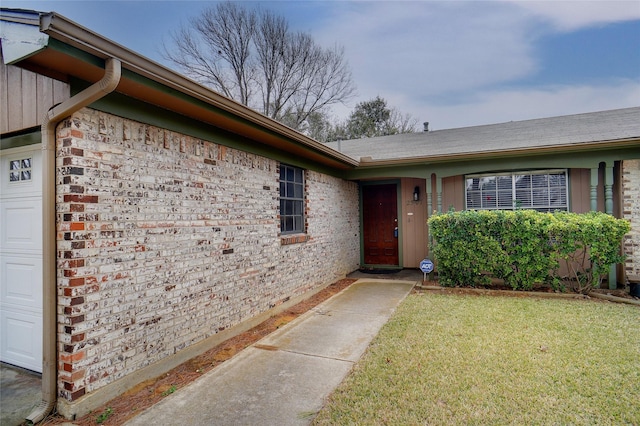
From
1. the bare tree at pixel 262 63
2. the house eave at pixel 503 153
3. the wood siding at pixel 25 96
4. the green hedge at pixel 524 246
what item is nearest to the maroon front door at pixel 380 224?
the house eave at pixel 503 153

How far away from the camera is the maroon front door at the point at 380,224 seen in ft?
29.1

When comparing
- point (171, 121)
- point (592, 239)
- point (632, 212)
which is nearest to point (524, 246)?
point (592, 239)

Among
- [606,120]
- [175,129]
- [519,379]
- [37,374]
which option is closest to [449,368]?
[519,379]

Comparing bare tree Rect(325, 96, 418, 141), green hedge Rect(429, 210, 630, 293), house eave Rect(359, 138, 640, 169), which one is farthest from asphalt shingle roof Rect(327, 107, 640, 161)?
bare tree Rect(325, 96, 418, 141)

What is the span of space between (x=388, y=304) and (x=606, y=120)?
702 cm

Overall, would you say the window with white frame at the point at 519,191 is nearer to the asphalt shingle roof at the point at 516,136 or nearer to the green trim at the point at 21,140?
the asphalt shingle roof at the point at 516,136

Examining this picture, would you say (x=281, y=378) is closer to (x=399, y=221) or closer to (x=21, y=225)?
(x=21, y=225)

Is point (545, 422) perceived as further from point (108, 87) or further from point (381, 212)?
point (381, 212)

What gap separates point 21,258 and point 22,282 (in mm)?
233

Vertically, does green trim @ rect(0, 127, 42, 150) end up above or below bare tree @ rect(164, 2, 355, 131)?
below

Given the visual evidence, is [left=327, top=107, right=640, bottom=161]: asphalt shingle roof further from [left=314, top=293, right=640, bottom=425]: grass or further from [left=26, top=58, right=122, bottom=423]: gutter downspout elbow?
[left=26, top=58, right=122, bottom=423]: gutter downspout elbow

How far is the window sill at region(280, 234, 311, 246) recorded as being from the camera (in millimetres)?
5367

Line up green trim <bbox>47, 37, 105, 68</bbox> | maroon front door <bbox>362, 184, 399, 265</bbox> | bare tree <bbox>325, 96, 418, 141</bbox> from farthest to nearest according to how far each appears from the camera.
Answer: bare tree <bbox>325, 96, 418, 141</bbox> → maroon front door <bbox>362, 184, 399, 265</bbox> → green trim <bbox>47, 37, 105, 68</bbox>

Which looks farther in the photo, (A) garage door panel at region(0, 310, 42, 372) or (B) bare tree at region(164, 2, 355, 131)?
(B) bare tree at region(164, 2, 355, 131)
